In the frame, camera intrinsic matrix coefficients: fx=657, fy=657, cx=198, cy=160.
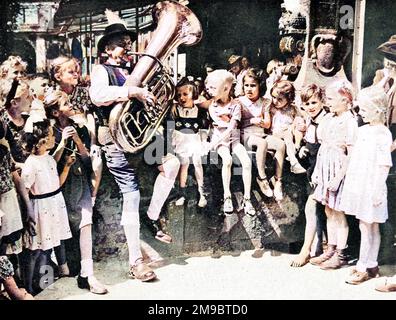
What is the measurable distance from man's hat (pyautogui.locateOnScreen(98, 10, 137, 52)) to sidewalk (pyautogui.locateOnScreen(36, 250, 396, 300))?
5.77 feet

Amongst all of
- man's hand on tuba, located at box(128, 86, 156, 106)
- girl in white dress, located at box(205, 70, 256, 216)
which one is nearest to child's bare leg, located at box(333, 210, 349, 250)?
girl in white dress, located at box(205, 70, 256, 216)

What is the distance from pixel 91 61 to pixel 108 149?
0.71m

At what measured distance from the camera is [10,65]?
5000mm

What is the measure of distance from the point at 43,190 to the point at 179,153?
1128mm

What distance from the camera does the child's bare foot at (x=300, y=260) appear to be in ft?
18.4

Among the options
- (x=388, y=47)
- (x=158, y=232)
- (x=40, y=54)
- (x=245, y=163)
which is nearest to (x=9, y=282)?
(x=158, y=232)

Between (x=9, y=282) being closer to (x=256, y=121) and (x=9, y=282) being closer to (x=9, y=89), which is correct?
(x=9, y=89)

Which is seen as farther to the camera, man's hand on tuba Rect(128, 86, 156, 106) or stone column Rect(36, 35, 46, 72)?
man's hand on tuba Rect(128, 86, 156, 106)

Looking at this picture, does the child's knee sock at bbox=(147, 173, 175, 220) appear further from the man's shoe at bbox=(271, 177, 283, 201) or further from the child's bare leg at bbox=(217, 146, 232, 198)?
the man's shoe at bbox=(271, 177, 283, 201)

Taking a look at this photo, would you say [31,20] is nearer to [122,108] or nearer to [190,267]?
[122,108]

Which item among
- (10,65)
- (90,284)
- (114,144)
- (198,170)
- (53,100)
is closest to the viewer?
(10,65)

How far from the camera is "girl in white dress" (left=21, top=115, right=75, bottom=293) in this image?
507 centimetres

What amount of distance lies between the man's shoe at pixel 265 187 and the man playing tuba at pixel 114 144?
717mm

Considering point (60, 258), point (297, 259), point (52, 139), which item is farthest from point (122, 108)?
point (297, 259)
